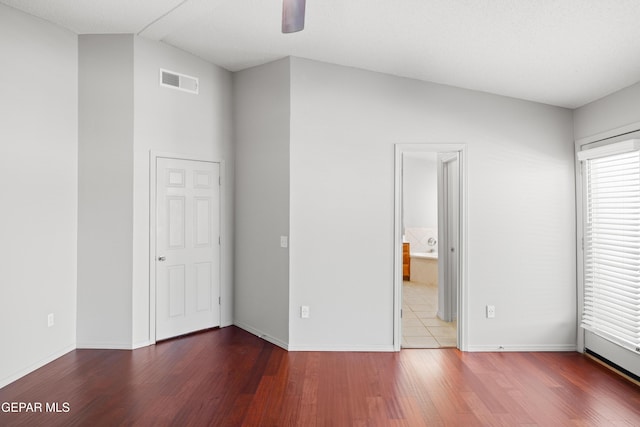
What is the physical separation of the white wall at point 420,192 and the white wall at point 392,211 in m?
4.31

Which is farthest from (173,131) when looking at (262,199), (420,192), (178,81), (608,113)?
(420,192)

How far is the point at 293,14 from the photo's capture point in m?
1.86

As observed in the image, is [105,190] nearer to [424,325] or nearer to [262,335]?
[262,335]

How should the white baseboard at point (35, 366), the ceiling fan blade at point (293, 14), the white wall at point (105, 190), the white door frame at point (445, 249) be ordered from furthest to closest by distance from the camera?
the white door frame at point (445, 249), the white wall at point (105, 190), the white baseboard at point (35, 366), the ceiling fan blade at point (293, 14)

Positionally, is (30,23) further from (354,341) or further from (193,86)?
(354,341)

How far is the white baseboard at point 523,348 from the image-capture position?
12.7ft

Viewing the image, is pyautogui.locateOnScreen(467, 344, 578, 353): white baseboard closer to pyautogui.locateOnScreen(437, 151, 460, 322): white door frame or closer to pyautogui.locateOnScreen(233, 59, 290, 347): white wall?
pyautogui.locateOnScreen(437, 151, 460, 322): white door frame

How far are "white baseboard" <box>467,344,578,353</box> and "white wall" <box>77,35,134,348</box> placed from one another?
3.48 metres

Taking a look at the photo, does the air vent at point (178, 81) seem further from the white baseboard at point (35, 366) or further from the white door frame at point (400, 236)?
the white baseboard at point (35, 366)

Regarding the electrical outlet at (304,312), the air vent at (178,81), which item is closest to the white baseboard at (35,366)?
the electrical outlet at (304,312)

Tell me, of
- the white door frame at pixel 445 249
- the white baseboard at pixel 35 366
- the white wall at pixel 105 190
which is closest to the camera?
the white baseboard at pixel 35 366

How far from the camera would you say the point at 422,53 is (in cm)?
335

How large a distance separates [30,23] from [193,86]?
1.44 meters

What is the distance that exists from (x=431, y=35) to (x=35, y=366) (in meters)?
4.30
